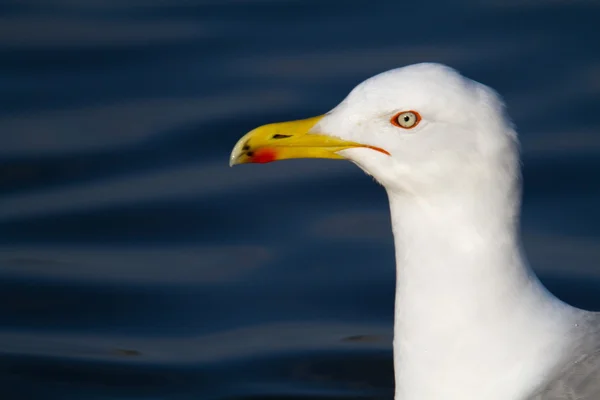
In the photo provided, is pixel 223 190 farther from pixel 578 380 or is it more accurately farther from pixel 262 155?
pixel 578 380

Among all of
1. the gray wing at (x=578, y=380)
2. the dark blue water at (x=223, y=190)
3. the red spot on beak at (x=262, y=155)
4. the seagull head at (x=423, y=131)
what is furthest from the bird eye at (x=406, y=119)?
the dark blue water at (x=223, y=190)

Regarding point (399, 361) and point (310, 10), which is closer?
point (399, 361)

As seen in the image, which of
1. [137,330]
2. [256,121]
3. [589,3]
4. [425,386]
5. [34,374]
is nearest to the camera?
[425,386]

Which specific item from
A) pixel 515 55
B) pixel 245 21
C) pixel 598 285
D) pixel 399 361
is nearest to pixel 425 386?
pixel 399 361

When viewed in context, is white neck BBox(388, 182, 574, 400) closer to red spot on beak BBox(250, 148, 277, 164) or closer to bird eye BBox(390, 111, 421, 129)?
bird eye BBox(390, 111, 421, 129)

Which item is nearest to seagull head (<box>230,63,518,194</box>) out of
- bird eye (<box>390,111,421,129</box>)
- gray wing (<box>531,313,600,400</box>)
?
bird eye (<box>390,111,421,129</box>)

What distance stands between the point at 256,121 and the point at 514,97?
1.54 m

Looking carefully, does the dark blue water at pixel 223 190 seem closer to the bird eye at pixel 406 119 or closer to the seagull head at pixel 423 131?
the seagull head at pixel 423 131

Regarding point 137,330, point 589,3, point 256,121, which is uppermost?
point 589,3

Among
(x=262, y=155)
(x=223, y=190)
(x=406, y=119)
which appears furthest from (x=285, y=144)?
(x=223, y=190)

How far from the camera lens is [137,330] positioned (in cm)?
680

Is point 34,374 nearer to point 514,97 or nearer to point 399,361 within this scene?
point 399,361

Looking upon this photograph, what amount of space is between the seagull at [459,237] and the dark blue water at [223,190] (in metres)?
1.63

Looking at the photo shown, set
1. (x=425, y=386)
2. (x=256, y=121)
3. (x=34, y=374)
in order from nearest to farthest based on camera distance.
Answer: (x=425, y=386)
(x=34, y=374)
(x=256, y=121)
